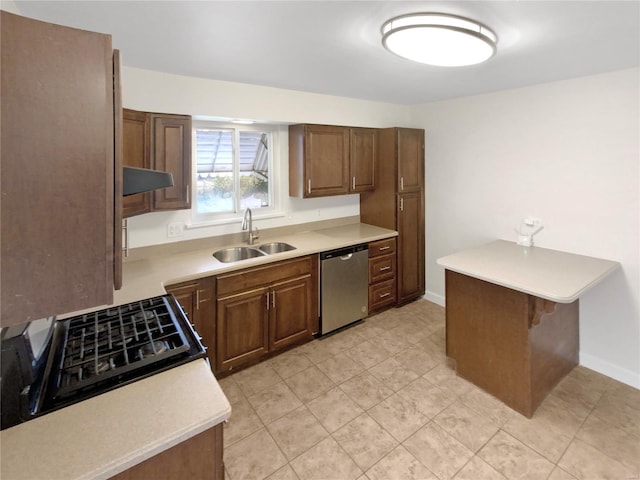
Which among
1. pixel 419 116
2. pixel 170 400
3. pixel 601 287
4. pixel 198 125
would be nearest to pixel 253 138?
pixel 198 125

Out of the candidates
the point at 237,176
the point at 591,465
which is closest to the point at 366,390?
the point at 591,465

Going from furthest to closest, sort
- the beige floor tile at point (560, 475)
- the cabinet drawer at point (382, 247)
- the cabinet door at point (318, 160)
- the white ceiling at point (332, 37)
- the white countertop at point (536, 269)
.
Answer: the cabinet drawer at point (382, 247), the cabinet door at point (318, 160), the white countertop at point (536, 269), the beige floor tile at point (560, 475), the white ceiling at point (332, 37)

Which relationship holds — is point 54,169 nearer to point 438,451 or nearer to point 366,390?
point 438,451

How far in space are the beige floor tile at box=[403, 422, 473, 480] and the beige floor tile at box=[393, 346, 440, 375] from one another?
63 cm

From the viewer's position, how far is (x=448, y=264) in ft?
8.05

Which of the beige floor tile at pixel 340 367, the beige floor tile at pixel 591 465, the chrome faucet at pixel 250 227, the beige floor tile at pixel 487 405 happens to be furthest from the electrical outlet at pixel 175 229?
the beige floor tile at pixel 591 465

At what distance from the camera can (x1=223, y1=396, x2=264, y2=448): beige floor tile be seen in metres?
2.05

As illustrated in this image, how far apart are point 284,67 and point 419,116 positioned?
2124 mm

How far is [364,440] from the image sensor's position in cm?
200

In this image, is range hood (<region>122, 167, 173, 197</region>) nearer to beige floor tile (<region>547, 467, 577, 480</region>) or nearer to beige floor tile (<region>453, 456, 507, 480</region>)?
beige floor tile (<region>453, 456, 507, 480</region>)

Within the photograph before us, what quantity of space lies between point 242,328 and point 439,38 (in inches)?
91.1

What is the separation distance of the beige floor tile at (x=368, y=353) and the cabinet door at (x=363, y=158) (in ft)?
5.27

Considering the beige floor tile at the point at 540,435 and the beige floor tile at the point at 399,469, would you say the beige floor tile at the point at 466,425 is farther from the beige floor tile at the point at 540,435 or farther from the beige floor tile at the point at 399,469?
the beige floor tile at the point at 399,469

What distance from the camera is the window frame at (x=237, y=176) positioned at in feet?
9.61
